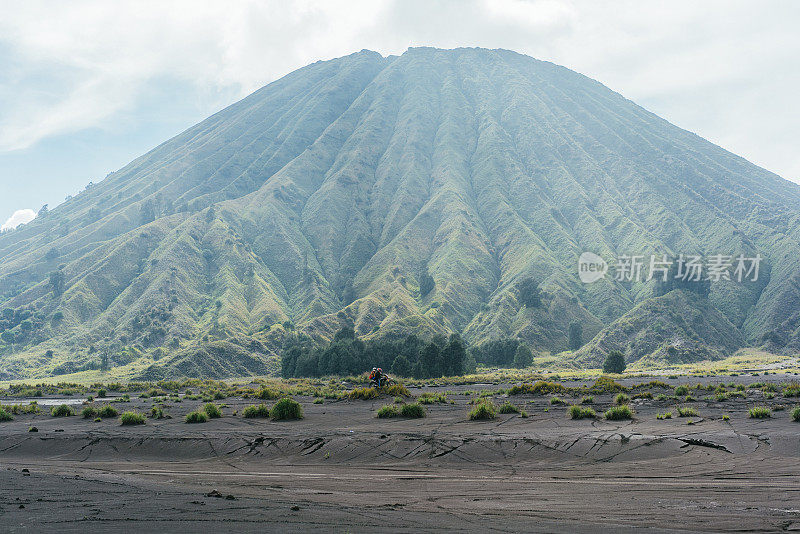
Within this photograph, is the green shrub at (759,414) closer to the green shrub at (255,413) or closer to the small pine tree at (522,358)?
the green shrub at (255,413)

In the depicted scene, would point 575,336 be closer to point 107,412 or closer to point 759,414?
point 759,414

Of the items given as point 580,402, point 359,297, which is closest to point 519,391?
point 580,402

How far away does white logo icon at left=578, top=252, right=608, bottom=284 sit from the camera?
14100 cm

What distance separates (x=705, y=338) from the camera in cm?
10950

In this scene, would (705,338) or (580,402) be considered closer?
(580,402)

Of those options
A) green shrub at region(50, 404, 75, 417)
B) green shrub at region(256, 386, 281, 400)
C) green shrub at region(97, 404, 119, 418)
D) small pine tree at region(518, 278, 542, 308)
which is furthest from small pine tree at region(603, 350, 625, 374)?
green shrub at region(50, 404, 75, 417)

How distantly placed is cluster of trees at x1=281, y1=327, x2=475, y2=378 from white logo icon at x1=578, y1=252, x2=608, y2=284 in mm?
62612

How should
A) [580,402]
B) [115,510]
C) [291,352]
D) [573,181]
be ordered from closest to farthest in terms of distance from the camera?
1. [115,510]
2. [580,402]
3. [291,352]
4. [573,181]

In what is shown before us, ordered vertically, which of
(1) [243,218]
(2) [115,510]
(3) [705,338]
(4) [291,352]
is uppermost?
(1) [243,218]

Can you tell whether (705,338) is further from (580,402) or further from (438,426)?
(438,426)

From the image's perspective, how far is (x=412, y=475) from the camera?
56.4 feet

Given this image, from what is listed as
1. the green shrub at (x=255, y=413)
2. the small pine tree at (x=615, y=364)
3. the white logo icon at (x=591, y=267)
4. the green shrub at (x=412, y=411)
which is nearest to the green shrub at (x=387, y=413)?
the green shrub at (x=412, y=411)

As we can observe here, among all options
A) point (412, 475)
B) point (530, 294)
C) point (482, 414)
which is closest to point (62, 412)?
point (482, 414)

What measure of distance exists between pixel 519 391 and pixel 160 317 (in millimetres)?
111905
